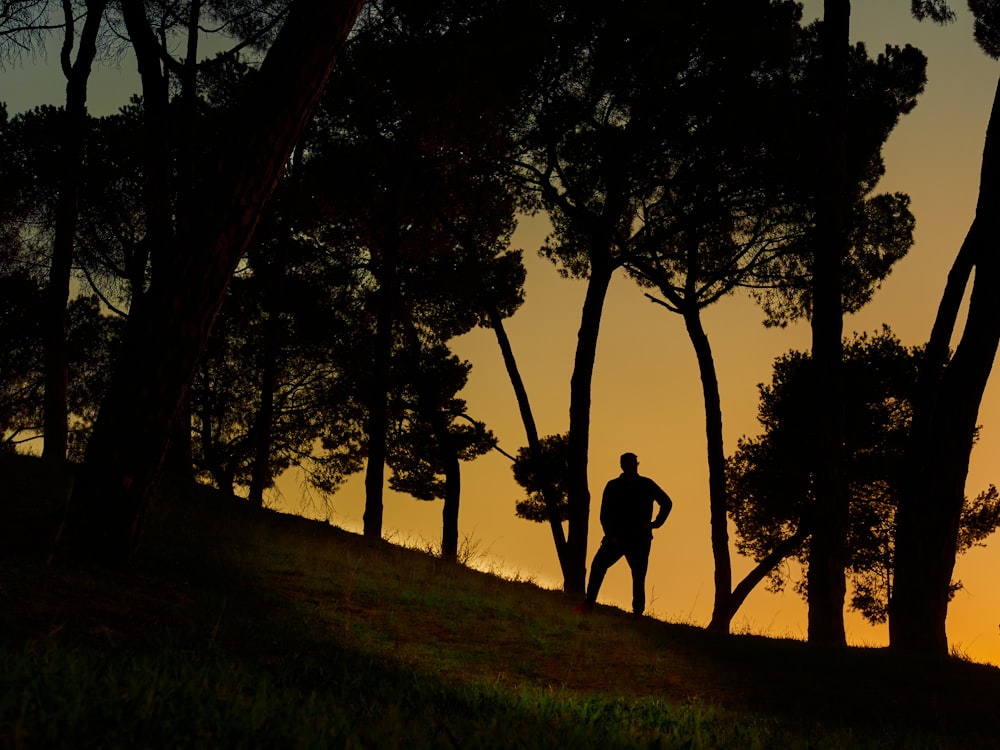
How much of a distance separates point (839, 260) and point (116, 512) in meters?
9.85

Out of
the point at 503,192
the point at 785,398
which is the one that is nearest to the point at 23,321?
the point at 503,192

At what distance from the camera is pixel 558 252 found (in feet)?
70.4

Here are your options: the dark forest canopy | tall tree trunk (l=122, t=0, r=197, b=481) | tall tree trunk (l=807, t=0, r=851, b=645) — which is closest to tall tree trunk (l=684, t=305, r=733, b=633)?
the dark forest canopy

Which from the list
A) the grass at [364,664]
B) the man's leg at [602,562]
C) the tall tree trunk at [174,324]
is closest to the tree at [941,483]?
the grass at [364,664]

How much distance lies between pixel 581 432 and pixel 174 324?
375 inches

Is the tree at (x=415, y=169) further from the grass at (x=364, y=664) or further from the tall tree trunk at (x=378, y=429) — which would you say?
the grass at (x=364, y=664)

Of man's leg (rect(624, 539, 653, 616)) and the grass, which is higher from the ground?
man's leg (rect(624, 539, 653, 616))

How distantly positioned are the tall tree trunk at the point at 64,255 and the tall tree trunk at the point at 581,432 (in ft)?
27.1

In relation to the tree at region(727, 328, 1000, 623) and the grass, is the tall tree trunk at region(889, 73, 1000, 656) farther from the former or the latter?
the tree at region(727, 328, 1000, 623)

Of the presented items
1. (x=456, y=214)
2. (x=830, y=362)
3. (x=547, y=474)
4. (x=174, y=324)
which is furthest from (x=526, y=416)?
(x=174, y=324)

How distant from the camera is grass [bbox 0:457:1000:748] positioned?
3826 mm

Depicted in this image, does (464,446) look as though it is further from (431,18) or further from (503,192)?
(431,18)

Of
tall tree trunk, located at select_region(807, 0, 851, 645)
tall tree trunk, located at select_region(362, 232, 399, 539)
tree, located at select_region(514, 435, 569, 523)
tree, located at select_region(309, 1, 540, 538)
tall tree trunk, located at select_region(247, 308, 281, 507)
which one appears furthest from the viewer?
tree, located at select_region(514, 435, 569, 523)

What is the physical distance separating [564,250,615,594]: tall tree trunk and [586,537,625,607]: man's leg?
4659 millimetres
